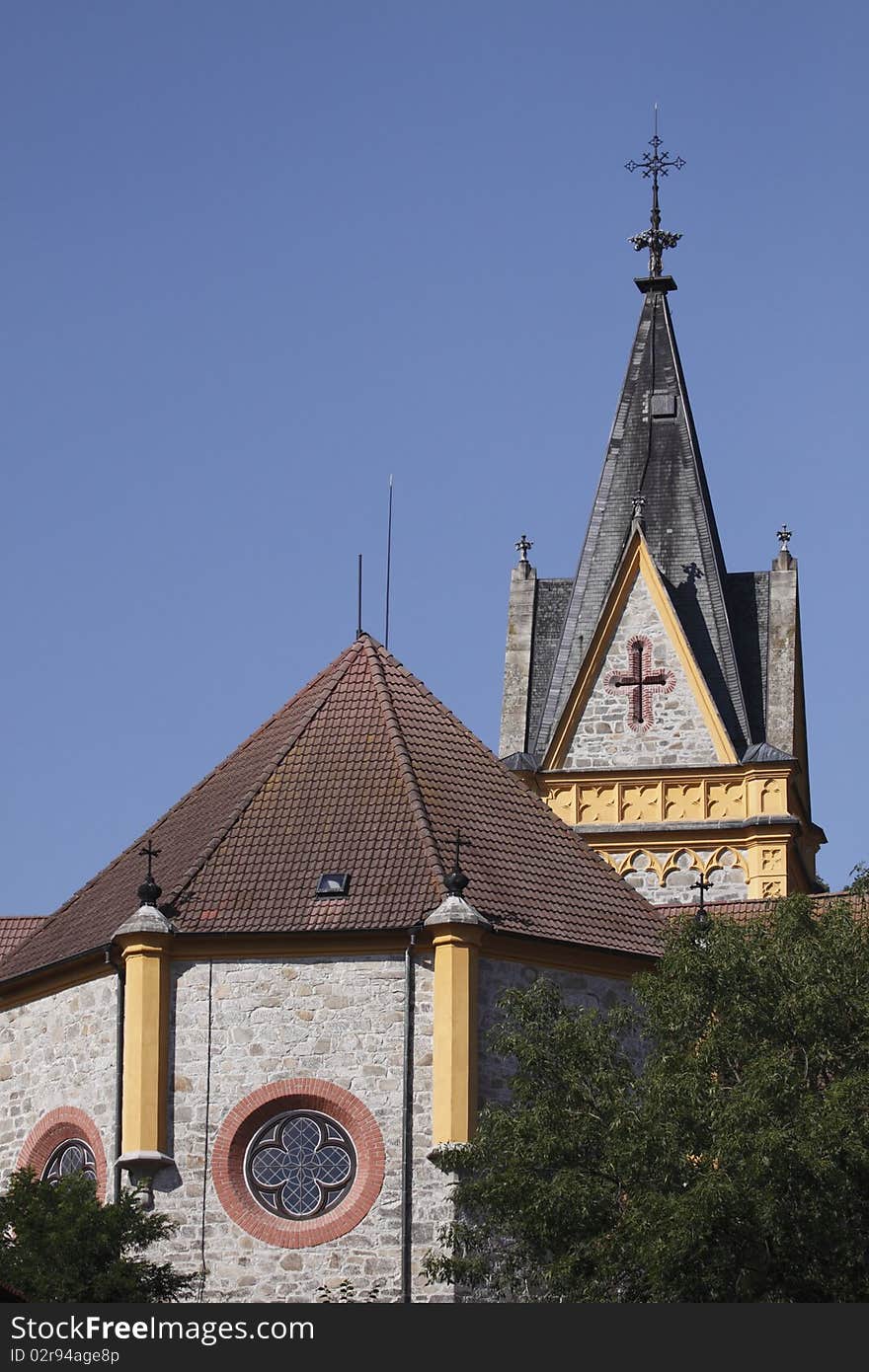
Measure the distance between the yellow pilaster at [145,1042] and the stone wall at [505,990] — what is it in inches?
132

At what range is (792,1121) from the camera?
25406 mm

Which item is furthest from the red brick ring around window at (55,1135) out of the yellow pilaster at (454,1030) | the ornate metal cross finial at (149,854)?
the yellow pilaster at (454,1030)

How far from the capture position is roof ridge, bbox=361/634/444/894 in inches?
1237

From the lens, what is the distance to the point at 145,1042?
30.2 metres

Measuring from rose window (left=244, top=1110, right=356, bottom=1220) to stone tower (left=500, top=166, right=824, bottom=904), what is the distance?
1522 cm

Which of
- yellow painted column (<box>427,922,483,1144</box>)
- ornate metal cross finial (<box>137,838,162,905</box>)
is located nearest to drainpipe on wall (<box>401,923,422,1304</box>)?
yellow painted column (<box>427,922,483,1144</box>)

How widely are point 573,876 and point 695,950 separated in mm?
5734

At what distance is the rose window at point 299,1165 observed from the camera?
30.0m

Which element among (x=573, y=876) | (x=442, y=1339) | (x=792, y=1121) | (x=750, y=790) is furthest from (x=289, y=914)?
(x=750, y=790)

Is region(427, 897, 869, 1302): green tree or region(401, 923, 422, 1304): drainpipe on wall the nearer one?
region(427, 897, 869, 1302): green tree

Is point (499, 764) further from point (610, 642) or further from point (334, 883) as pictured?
point (610, 642)

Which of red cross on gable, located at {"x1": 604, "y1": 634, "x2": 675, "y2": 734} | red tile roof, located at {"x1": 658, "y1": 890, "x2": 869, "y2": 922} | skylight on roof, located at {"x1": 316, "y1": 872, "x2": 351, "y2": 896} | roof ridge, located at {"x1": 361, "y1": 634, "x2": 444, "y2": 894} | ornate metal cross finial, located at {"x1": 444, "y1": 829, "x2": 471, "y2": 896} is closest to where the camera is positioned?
ornate metal cross finial, located at {"x1": 444, "y1": 829, "x2": 471, "y2": 896}

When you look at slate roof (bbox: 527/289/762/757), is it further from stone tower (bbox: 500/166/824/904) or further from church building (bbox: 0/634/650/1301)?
church building (bbox: 0/634/650/1301)

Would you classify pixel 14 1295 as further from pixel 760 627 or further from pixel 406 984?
pixel 760 627
